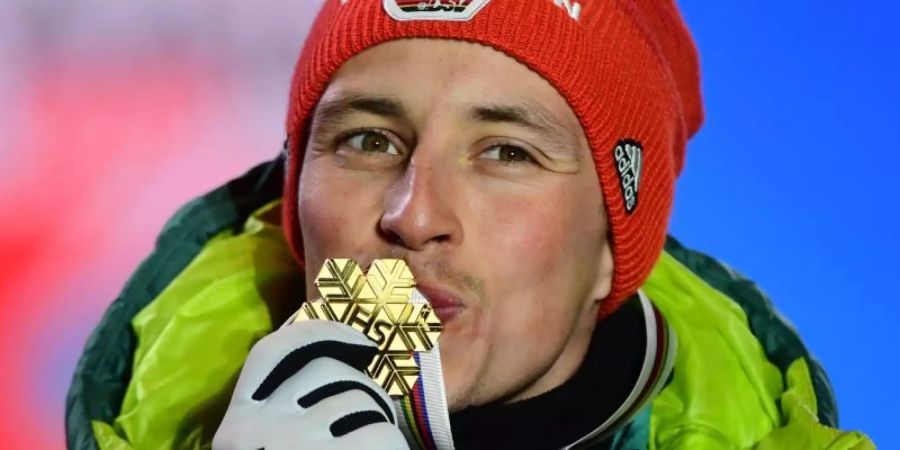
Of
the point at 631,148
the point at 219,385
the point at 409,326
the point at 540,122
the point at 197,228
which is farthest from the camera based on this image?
the point at 197,228

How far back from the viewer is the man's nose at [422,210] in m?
1.09

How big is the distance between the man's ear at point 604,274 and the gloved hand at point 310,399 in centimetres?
44

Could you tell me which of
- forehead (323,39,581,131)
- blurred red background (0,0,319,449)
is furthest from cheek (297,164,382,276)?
blurred red background (0,0,319,449)

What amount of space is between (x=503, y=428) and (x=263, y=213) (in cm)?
58

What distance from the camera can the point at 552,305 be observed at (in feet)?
4.01

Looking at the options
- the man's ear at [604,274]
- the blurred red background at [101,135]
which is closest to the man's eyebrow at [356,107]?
the man's ear at [604,274]

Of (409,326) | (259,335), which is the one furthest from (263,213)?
(409,326)

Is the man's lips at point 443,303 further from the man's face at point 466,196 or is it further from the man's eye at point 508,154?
the man's eye at point 508,154

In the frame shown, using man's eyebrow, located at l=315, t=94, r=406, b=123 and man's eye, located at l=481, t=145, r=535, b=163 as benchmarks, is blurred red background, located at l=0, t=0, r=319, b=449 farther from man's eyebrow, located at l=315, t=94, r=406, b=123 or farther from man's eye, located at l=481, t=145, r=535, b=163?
man's eye, located at l=481, t=145, r=535, b=163

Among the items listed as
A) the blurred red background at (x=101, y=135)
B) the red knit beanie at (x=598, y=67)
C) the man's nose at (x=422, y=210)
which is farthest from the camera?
the blurred red background at (x=101, y=135)

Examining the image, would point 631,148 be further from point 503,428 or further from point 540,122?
point 503,428

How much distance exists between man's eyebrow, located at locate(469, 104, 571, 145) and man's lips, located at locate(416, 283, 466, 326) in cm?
18

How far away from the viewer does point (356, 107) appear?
122cm

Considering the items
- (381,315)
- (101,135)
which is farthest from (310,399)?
(101,135)
